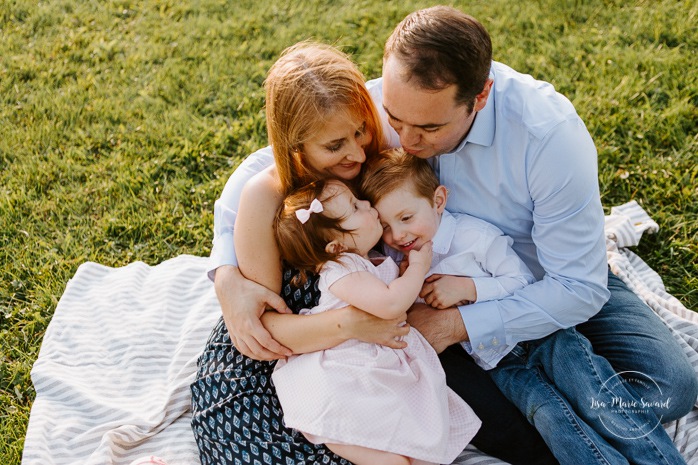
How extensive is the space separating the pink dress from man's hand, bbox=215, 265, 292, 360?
0.35 feet

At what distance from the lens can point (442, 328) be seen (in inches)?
123

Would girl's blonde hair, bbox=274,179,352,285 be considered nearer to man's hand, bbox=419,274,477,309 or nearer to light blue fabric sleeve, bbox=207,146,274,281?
light blue fabric sleeve, bbox=207,146,274,281

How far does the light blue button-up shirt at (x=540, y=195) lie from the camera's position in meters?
2.95

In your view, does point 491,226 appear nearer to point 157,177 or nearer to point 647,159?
point 647,159

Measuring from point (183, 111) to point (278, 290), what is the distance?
288 centimetres

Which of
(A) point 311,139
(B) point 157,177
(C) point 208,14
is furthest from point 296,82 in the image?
(C) point 208,14

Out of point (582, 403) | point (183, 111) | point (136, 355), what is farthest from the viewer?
point (183, 111)

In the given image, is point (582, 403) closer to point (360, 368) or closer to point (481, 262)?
point (481, 262)


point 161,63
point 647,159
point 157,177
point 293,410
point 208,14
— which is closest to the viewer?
point 293,410

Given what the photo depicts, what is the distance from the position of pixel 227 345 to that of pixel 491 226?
1.38 metres

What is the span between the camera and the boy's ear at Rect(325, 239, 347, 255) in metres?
2.95

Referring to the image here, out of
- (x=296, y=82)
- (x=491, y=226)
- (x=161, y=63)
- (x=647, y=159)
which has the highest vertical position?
(x=296, y=82)

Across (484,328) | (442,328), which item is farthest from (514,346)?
(442,328)

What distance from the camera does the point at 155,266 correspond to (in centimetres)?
439
